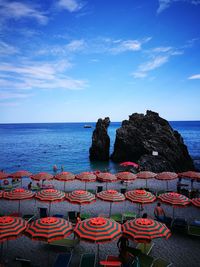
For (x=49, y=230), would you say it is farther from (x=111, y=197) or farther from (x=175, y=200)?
(x=175, y=200)

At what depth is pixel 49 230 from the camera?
34.0 feet

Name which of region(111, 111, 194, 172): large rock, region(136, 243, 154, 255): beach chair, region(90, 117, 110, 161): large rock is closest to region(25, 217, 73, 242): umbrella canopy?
region(136, 243, 154, 255): beach chair

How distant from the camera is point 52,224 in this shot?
35.1ft

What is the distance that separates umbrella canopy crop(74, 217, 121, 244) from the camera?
9.98 meters

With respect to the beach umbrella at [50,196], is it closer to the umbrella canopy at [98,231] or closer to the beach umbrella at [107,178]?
the umbrella canopy at [98,231]

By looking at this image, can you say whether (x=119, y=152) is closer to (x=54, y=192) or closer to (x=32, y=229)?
(x=54, y=192)

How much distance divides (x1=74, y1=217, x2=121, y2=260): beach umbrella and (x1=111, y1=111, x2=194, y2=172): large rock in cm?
3054

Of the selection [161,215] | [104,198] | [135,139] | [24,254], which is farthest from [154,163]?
[24,254]

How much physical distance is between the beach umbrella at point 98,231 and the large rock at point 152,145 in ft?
100

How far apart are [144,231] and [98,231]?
206 centimetres

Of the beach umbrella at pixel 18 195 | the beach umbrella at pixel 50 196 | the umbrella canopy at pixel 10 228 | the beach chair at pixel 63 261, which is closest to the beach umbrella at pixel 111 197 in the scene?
the beach umbrella at pixel 50 196

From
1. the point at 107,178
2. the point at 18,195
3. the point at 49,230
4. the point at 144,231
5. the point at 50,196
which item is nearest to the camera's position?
the point at 49,230

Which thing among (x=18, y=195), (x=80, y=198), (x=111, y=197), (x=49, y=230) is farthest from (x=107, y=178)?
(x=49, y=230)

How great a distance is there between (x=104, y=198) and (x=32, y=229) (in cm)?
584
